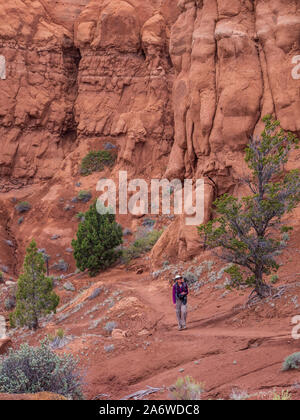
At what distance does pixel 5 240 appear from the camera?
104 feet

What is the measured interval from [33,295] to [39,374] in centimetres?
1005

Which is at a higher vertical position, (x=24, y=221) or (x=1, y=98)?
(x=1, y=98)

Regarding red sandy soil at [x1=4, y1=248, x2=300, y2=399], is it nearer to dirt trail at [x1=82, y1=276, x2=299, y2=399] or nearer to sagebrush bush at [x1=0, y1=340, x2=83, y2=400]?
dirt trail at [x1=82, y1=276, x2=299, y2=399]

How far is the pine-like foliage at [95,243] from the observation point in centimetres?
2338

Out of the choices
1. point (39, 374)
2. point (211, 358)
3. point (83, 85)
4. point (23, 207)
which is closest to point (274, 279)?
point (211, 358)

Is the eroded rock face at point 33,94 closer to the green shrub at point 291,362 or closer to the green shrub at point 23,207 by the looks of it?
the green shrub at point 23,207

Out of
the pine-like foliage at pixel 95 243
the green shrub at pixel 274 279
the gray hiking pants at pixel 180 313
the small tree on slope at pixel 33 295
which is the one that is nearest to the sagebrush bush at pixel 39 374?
the gray hiking pants at pixel 180 313

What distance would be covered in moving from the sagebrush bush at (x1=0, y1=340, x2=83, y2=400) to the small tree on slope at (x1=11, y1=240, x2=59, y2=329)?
9.57m

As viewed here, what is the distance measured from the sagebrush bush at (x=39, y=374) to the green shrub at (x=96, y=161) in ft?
93.4

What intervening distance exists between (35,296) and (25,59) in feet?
88.3

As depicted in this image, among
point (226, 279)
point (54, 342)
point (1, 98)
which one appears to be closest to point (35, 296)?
point (54, 342)

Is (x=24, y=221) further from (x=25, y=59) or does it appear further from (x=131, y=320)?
(x=131, y=320)

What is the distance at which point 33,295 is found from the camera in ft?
52.5

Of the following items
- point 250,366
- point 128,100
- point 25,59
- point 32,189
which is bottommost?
point 250,366
